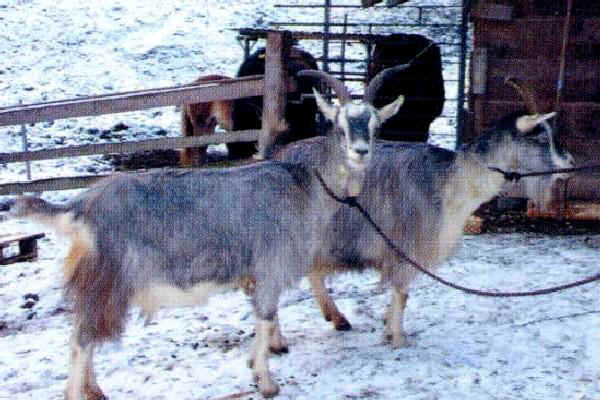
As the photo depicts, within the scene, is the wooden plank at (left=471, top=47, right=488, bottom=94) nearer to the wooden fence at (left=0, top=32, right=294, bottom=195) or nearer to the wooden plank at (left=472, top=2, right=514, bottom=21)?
the wooden plank at (left=472, top=2, right=514, bottom=21)

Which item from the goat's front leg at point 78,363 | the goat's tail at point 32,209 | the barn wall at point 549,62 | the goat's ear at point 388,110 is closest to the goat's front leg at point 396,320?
the goat's ear at point 388,110

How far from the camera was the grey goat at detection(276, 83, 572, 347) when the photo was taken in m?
5.88

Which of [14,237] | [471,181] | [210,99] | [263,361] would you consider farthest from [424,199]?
[14,237]

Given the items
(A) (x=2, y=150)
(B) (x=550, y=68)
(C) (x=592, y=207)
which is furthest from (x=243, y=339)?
(A) (x=2, y=150)

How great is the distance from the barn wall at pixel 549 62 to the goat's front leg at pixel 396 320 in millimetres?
3733

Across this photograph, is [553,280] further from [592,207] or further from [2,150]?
[2,150]

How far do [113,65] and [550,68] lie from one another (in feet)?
41.4

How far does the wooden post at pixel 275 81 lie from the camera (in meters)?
6.99

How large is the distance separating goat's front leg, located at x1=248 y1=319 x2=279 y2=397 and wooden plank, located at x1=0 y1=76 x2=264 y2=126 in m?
2.69

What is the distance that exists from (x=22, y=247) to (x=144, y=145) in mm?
1611

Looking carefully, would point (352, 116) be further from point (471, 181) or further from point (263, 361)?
point (263, 361)

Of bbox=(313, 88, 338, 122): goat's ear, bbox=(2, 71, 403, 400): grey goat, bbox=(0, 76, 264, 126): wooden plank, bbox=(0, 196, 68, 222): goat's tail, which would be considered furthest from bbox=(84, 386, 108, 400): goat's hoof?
bbox=(0, 76, 264, 126): wooden plank

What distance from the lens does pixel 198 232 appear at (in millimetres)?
4781

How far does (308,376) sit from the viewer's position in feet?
17.4
